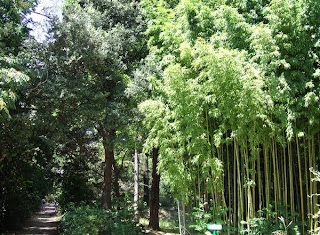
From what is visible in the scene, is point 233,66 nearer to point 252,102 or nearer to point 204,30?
point 252,102

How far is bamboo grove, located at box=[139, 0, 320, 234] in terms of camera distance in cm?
477

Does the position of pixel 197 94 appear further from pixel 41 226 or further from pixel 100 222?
pixel 41 226

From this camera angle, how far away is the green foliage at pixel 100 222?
247 inches

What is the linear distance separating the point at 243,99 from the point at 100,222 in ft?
12.6

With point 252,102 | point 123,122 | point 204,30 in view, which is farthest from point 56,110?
point 252,102

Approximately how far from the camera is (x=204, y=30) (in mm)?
6184

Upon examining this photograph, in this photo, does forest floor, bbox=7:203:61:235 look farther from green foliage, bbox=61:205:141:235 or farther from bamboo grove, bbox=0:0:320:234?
green foliage, bbox=61:205:141:235

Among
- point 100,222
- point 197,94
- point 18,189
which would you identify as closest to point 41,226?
point 18,189

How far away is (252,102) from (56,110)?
4.03m

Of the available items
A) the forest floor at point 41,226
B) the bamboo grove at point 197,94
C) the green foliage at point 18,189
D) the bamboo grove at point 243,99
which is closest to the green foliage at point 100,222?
the bamboo grove at point 197,94

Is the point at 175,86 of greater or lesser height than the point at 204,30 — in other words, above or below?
below

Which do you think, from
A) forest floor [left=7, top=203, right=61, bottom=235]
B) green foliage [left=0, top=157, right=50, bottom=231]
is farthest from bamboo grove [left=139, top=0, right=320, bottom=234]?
forest floor [left=7, top=203, right=61, bottom=235]

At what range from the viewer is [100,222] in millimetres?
6465

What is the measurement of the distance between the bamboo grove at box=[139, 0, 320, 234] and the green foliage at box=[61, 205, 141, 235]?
1729 mm
